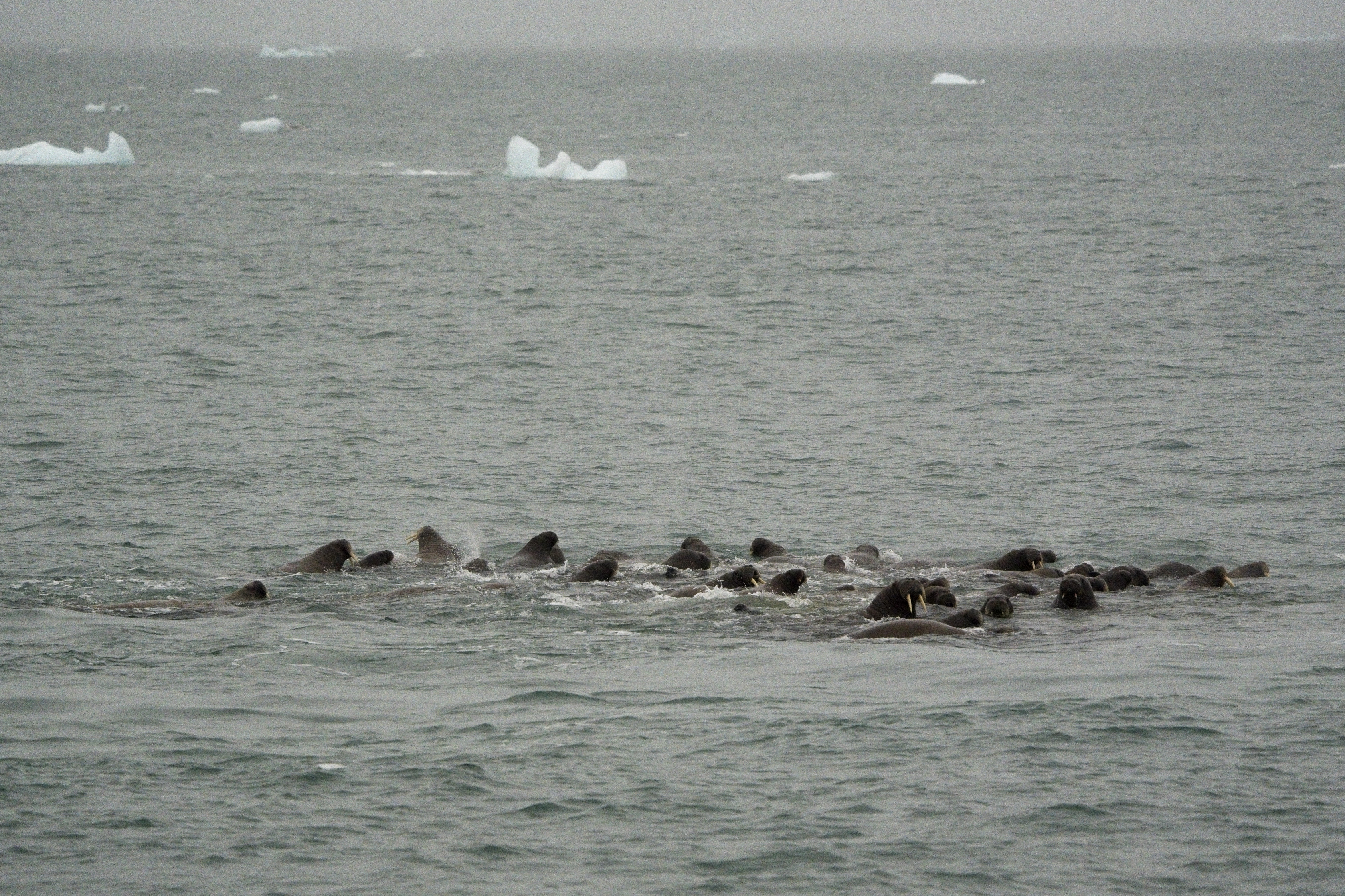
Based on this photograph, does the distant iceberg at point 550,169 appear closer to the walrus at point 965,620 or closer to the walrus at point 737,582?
the walrus at point 737,582

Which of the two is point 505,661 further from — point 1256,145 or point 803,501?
point 1256,145

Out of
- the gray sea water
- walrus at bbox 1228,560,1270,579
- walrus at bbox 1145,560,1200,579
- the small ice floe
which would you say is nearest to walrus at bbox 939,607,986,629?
the gray sea water

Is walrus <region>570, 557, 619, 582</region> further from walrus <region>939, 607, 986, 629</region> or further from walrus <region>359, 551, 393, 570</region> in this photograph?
walrus <region>939, 607, 986, 629</region>

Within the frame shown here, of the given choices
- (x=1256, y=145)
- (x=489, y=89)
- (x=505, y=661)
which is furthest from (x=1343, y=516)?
(x=489, y=89)

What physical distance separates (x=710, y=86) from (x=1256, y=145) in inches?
3279

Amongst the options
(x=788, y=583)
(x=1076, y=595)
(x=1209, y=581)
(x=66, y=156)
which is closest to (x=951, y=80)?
(x=66, y=156)

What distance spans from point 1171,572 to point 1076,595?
2704mm

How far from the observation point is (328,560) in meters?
21.3

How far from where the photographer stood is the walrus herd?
60.0ft

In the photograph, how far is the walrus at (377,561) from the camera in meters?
21.4

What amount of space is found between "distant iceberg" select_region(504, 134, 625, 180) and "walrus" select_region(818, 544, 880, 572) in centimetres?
5187

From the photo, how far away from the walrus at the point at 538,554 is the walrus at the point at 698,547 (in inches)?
65.1

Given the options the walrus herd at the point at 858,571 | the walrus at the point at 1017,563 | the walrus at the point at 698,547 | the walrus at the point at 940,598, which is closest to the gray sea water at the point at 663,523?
the walrus herd at the point at 858,571

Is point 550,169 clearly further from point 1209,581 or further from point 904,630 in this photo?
point 904,630
